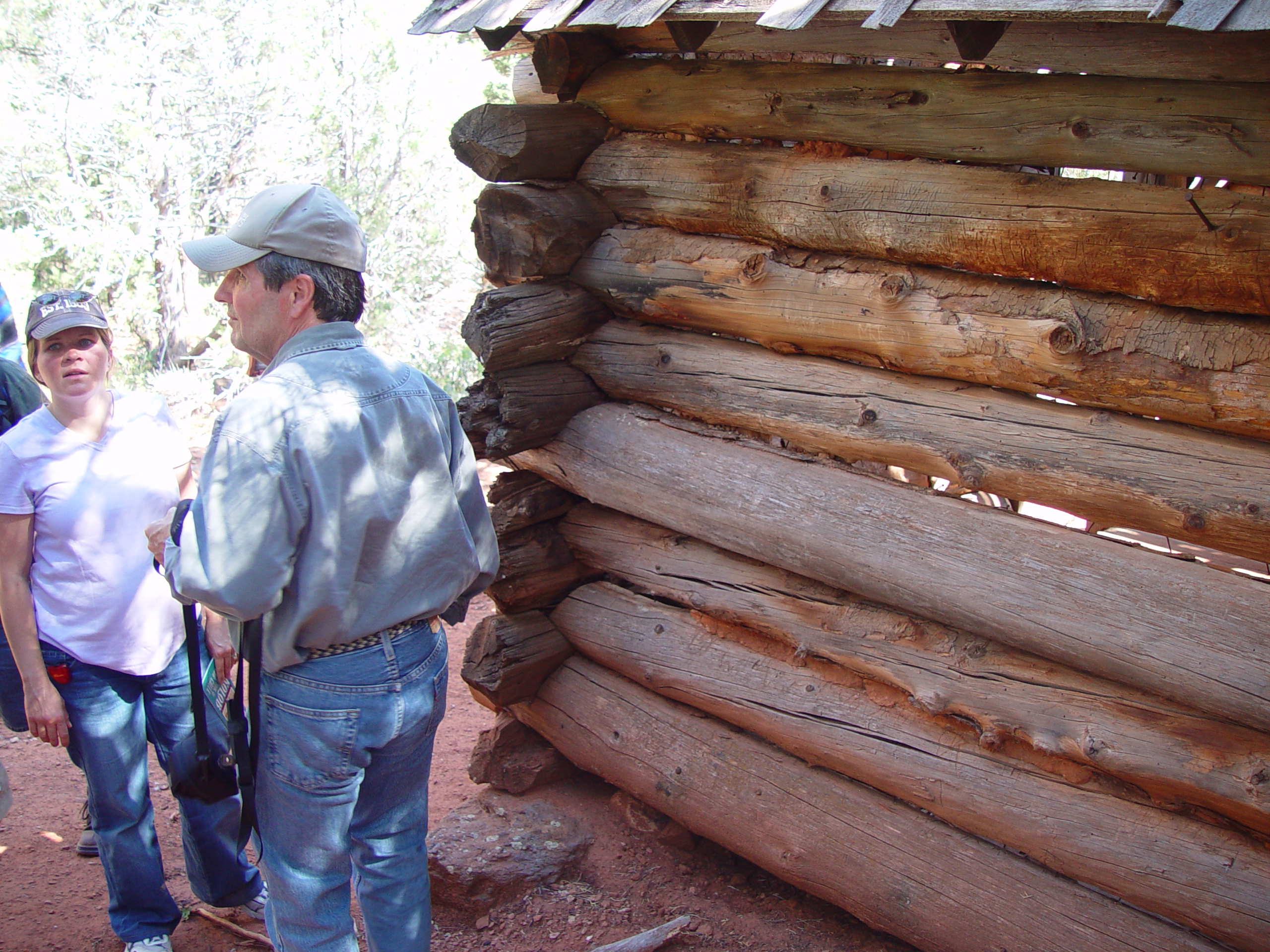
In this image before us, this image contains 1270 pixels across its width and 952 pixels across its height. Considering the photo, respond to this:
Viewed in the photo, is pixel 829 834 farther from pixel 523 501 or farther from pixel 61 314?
pixel 61 314

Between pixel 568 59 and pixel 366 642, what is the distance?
2657 millimetres

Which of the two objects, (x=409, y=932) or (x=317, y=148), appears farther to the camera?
(x=317, y=148)

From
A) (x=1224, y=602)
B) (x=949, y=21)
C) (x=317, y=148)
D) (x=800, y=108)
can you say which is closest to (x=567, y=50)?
(x=800, y=108)

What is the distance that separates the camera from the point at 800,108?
352cm

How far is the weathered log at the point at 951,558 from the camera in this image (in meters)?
2.64

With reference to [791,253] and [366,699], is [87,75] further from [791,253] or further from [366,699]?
[366,699]

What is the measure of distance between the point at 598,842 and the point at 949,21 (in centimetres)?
330

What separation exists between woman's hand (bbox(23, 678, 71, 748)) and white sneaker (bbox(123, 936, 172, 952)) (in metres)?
0.75

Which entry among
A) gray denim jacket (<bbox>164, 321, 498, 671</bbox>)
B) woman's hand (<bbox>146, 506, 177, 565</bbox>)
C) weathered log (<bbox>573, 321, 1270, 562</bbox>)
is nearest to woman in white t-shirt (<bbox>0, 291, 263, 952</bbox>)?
woman's hand (<bbox>146, 506, 177, 565</bbox>)

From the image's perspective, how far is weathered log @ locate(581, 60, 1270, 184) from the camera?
264cm

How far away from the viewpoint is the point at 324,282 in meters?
2.51

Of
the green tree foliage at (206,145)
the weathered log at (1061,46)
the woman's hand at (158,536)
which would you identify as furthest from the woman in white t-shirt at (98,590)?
the green tree foliage at (206,145)

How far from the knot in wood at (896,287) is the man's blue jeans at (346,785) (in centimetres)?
176

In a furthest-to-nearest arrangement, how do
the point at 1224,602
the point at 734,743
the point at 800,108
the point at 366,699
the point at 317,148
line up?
the point at 317,148 < the point at 734,743 < the point at 800,108 < the point at 1224,602 < the point at 366,699
